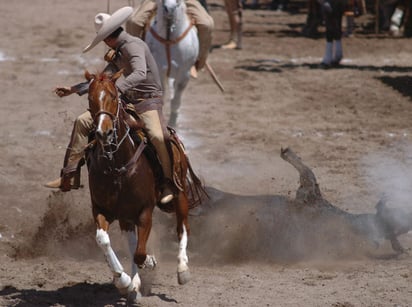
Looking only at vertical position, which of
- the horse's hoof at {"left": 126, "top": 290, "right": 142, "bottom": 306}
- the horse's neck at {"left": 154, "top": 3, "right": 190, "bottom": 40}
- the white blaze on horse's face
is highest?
the white blaze on horse's face

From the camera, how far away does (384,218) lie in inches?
367

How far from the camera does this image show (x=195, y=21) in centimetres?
1295

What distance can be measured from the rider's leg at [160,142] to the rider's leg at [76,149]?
0.45 meters

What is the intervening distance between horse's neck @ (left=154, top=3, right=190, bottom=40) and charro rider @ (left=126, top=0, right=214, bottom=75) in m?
0.21

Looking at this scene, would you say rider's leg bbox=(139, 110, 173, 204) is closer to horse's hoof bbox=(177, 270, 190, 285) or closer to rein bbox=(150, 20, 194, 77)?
horse's hoof bbox=(177, 270, 190, 285)

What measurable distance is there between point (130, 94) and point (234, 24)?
13569 mm

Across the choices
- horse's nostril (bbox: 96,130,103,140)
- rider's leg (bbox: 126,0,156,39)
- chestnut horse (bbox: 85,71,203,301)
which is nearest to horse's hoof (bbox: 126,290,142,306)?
chestnut horse (bbox: 85,71,203,301)

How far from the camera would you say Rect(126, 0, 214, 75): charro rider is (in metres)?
12.4

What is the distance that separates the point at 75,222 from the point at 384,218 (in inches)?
124

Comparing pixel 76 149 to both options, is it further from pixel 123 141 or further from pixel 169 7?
pixel 169 7

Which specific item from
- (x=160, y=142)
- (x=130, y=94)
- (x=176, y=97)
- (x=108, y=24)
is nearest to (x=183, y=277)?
(x=160, y=142)

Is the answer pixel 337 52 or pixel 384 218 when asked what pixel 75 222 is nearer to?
pixel 384 218

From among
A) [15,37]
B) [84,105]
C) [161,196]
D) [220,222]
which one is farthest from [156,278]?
[15,37]

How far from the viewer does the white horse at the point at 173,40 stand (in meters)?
12.1
